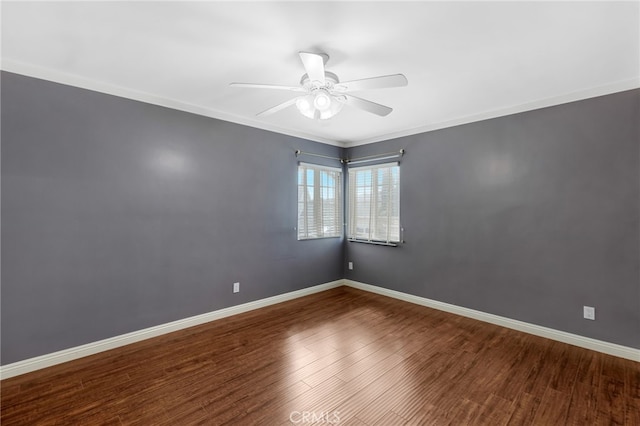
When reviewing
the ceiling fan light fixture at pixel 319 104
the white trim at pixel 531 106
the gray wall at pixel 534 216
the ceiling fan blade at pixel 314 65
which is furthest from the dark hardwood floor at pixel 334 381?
the white trim at pixel 531 106

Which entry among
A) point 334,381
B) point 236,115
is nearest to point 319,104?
point 236,115

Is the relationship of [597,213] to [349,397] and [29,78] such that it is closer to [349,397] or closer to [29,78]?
[349,397]

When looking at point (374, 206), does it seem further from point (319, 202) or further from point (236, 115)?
point (236, 115)

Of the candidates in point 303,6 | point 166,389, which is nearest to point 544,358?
point 166,389

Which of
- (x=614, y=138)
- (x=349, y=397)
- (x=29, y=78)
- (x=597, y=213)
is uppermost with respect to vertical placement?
(x=29, y=78)

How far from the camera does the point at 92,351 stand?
264cm

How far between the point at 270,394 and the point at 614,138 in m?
3.72

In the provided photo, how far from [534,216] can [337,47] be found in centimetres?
271

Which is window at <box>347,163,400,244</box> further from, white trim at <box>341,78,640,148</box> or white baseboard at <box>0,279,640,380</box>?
white baseboard at <box>0,279,640,380</box>

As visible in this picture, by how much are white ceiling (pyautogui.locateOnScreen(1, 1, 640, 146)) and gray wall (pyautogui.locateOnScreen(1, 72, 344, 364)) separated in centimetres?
42

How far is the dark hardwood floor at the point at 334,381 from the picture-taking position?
1891mm

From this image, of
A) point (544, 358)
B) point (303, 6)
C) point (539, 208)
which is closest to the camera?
point (303, 6)

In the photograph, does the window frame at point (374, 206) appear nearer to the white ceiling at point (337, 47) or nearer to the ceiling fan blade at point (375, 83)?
the white ceiling at point (337, 47)

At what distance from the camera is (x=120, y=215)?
9.18 feet
